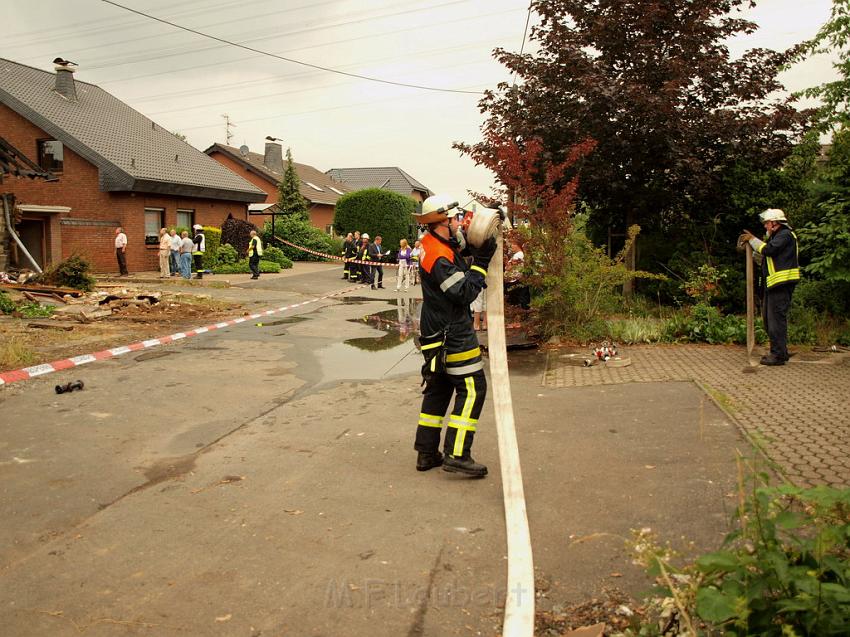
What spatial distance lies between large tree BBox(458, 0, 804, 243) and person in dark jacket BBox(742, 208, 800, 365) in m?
3.58

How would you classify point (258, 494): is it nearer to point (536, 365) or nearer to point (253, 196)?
point (536, 365)

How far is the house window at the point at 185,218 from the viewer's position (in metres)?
30.9

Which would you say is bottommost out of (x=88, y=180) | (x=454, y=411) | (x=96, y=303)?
(x=454, y=411)

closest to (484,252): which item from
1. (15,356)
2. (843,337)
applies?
(15,356)

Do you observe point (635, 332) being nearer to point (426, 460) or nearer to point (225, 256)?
point (426, 460)

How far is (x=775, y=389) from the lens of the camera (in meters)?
7.47

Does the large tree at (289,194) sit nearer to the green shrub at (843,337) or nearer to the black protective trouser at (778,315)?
the green shrub at (843,337)

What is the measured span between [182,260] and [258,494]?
22.1m

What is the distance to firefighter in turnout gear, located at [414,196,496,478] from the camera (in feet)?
16.9

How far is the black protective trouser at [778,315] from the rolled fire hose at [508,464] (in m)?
5.21

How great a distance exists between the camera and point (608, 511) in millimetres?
4395

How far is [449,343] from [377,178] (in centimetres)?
7128

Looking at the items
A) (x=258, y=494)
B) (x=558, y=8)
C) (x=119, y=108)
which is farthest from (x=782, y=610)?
(x=119, y=108)

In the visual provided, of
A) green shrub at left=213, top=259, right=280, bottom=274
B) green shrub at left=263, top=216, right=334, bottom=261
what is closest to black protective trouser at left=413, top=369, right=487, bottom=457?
green shrub at left=213, top=259, right=280, bottom=274
